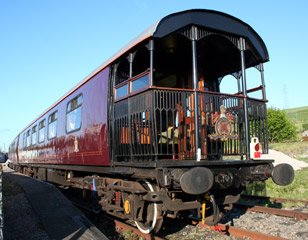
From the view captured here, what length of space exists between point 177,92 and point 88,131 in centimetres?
295

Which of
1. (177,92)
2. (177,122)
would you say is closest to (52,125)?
(177,122)

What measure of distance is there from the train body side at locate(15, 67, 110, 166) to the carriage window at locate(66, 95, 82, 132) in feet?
0.42

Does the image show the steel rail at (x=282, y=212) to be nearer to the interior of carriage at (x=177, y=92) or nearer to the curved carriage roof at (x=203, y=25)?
the interior of carriage at (x=177, y=92)

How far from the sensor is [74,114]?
918 centimetres

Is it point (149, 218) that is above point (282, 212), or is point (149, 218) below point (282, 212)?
above

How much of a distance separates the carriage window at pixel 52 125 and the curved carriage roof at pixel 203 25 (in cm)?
485

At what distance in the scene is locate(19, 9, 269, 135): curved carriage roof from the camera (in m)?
5.52

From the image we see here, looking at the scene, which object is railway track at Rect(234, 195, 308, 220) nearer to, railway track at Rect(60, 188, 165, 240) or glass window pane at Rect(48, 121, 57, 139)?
railway track at Rect(60, 188, 165, 240)

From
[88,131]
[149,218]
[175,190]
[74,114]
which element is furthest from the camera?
[74,114]

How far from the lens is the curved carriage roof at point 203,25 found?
5520 millimetres

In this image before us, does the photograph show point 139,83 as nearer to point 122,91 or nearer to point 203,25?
point 122,91

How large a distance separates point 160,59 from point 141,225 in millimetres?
3312

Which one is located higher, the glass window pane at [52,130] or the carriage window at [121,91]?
the carriage window at [121,91]

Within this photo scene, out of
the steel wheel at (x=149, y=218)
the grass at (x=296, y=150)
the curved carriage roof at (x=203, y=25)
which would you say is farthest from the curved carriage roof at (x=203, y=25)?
the grass at (x=296, y=150)
